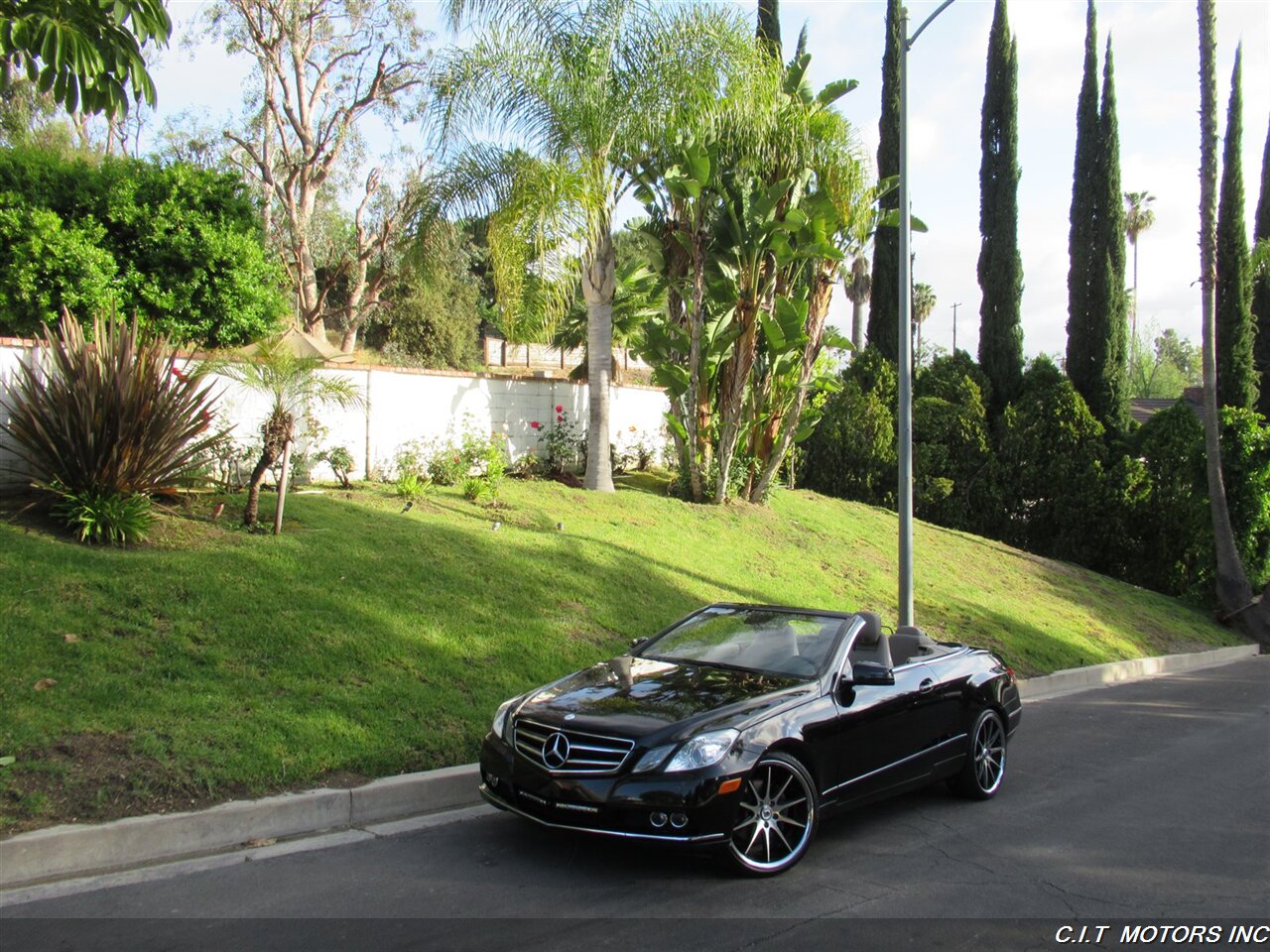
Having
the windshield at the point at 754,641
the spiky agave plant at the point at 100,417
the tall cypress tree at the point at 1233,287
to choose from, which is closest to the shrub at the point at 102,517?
the spiky agave plant at the point at 100,417

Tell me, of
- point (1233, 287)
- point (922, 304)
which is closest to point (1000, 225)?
point (1233, 287)

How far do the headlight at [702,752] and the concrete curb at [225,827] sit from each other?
196 centimetres

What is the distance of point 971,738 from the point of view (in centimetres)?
741

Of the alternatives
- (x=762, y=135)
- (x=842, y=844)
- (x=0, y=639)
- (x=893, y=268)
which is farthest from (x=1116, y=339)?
(x=0, y=639)

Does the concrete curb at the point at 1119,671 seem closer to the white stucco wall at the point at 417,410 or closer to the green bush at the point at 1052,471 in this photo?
the green bush at the point at 1052,471

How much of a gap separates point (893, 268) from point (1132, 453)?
7.36 meters

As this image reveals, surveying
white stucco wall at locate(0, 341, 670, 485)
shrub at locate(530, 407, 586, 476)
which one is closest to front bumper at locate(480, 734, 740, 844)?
white stucco wall at locate(0, 341, 670, 485)

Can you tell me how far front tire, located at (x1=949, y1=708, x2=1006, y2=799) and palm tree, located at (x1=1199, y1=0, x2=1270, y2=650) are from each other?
16.1 m

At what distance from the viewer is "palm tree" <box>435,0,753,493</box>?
14289mm

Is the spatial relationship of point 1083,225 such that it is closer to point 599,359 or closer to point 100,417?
point 599,359

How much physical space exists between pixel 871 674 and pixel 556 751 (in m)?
2.07

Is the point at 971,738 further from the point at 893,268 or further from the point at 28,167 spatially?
the point at 893,268

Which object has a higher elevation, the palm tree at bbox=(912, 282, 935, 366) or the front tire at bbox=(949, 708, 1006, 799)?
the palm tree at bbox=(912, 282, 935, 366)

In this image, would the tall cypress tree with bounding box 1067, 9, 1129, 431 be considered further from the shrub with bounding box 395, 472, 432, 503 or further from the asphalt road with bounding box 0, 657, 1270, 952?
the asphalt road with bounding box 0, 657, 1270, 952
